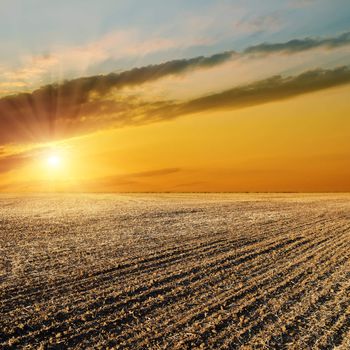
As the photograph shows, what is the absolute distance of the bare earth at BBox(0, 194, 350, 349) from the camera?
24.9 ft

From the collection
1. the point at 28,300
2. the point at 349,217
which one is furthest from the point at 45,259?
the point at 349,217

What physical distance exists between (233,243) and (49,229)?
1017 centimetres

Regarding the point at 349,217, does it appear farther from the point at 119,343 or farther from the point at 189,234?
the point at 119,343

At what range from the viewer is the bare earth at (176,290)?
24.9 feet

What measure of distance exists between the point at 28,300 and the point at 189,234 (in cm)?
996

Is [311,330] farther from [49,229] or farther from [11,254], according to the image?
[49,229]

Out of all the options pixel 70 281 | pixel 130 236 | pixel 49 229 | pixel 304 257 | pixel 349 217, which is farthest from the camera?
pixel 349 217

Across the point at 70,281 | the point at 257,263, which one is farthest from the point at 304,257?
the point at 70,281

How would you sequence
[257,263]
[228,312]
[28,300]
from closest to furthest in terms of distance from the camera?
[228,312] → [28,300] → [257,263]

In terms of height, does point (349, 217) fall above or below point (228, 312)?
below

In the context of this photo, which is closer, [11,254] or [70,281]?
[70,281]

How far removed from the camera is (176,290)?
998 centimetres

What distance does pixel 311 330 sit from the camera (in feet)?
25.8

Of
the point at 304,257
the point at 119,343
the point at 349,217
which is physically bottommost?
the point at 349,217
